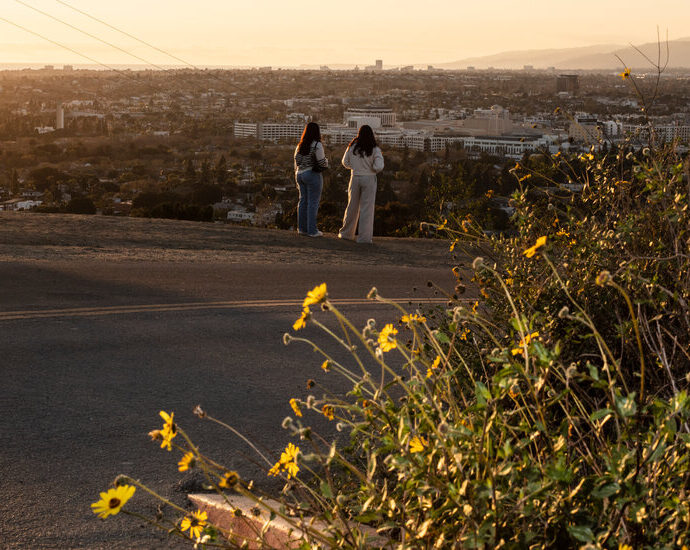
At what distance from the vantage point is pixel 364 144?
14.3 m

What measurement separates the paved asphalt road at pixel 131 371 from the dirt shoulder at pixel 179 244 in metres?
1.02

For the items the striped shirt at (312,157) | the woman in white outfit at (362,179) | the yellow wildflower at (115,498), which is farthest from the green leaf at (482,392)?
the striped shirt at (312,157)

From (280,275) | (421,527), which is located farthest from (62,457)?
(280,275)

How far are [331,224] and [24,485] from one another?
15.4 meters

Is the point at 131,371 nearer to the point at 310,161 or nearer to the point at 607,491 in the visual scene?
the point at 607,491

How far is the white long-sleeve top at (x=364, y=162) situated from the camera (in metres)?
14.4

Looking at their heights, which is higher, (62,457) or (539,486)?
(539,486)

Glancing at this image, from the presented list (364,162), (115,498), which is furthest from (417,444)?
(364,162)

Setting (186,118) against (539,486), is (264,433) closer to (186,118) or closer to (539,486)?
(539,486)

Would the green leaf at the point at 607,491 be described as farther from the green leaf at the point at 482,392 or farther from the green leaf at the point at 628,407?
the green leaf at the point at 482,392

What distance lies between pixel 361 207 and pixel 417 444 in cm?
1219

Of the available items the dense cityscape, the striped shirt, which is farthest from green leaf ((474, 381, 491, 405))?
the striped shirt

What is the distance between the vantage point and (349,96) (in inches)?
5162

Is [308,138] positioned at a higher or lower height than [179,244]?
higher
